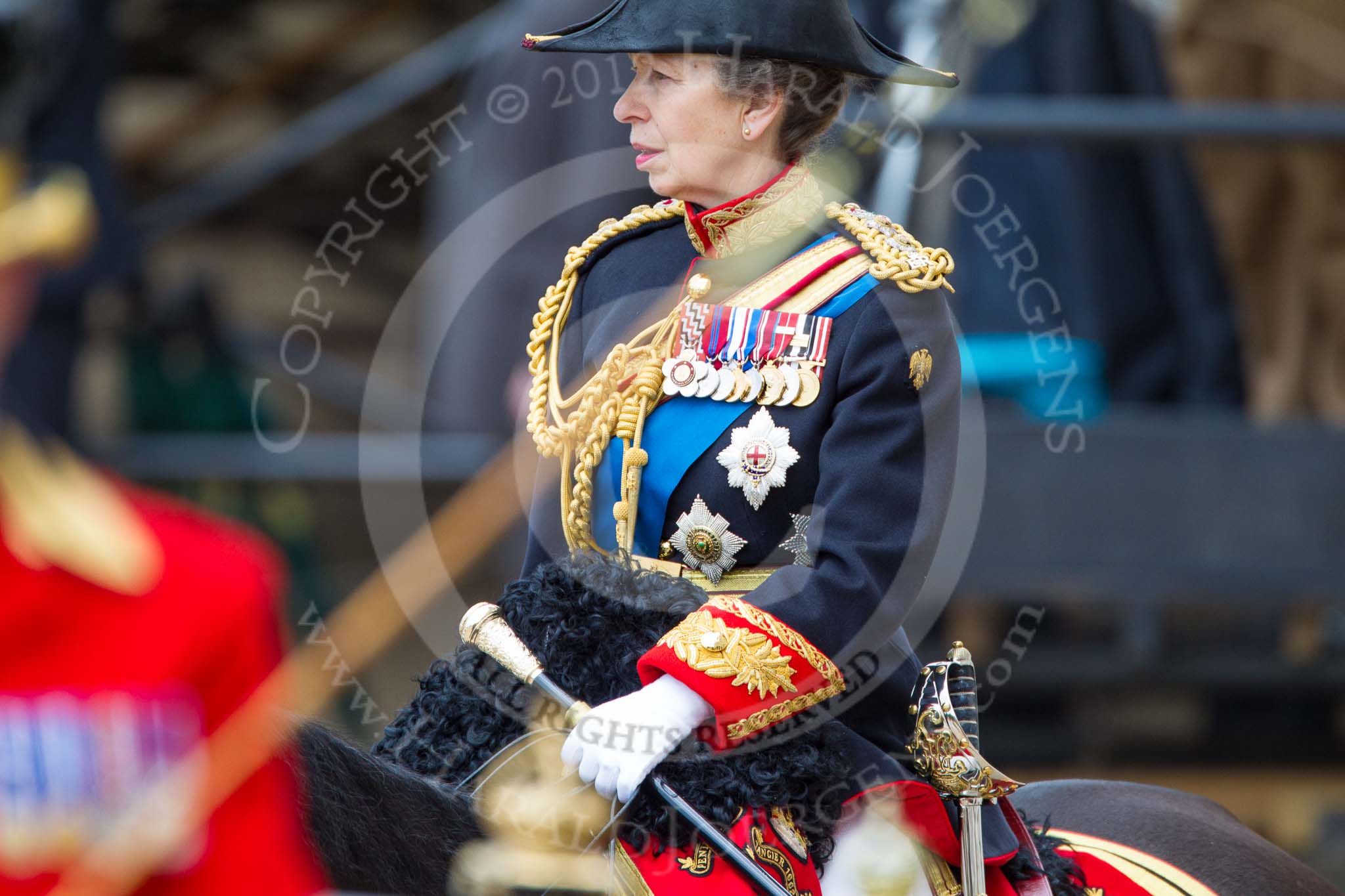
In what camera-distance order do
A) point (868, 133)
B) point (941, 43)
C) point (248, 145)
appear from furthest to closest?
point (248, 145)
point (941, 43)
point (868, 133)

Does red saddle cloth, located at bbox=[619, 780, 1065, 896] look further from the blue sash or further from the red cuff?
the blue sash

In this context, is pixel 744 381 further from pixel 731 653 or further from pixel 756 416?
pixel 731 653

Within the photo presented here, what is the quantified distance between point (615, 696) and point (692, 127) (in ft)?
1.80

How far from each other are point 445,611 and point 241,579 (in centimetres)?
437

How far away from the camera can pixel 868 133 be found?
96.1 inches

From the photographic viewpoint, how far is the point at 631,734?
60.1 inches

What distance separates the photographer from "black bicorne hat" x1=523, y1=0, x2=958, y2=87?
1604mm

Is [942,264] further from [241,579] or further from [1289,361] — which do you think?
[1289,361]

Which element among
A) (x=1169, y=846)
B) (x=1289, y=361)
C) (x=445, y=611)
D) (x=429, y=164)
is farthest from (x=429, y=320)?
(x=1169, y=846)

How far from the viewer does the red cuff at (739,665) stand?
5.09 ft

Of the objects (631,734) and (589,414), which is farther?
(589,414)

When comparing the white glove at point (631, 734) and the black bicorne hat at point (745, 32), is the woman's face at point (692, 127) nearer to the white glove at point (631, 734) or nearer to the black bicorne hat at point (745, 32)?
the black bicorne hat at point (745, 32)

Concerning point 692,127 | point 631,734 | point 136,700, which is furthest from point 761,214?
point 136,700

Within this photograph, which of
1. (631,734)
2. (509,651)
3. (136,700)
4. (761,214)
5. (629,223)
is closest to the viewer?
(136,700)
